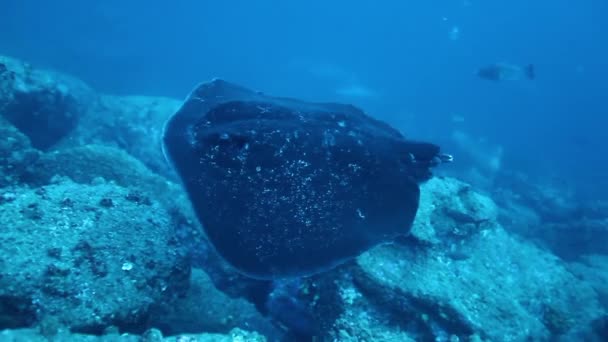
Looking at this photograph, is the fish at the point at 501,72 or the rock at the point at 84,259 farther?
the fish at the point at 501,72

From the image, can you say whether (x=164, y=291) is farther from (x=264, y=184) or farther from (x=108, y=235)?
(x=264, y=184)

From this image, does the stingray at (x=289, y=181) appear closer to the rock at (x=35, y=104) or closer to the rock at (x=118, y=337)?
the rock at (x=118, y=337)

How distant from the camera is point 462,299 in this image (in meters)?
5.09

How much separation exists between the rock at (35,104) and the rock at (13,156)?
5.45 feet

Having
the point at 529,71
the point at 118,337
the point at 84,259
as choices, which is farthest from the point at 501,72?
the point at 118,337

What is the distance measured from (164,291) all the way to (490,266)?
4.52m

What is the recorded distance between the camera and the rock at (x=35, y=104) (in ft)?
26.3

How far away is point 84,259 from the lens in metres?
3.87

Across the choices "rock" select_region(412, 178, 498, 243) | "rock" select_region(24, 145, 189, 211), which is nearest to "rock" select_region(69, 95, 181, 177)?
"rock" select_region(24, 145, 189, 211)

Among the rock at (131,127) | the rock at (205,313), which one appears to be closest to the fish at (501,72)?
the rock at (131,127)

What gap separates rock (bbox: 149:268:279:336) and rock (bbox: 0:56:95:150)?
566 cm

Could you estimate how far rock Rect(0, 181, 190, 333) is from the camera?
11.3ft

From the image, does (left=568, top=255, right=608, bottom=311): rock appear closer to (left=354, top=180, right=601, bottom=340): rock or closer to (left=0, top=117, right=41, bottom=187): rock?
(left=354, top=180, right=601, bottom=340): rock

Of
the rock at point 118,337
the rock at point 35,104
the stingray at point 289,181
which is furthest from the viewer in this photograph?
the rock at point 35,104
